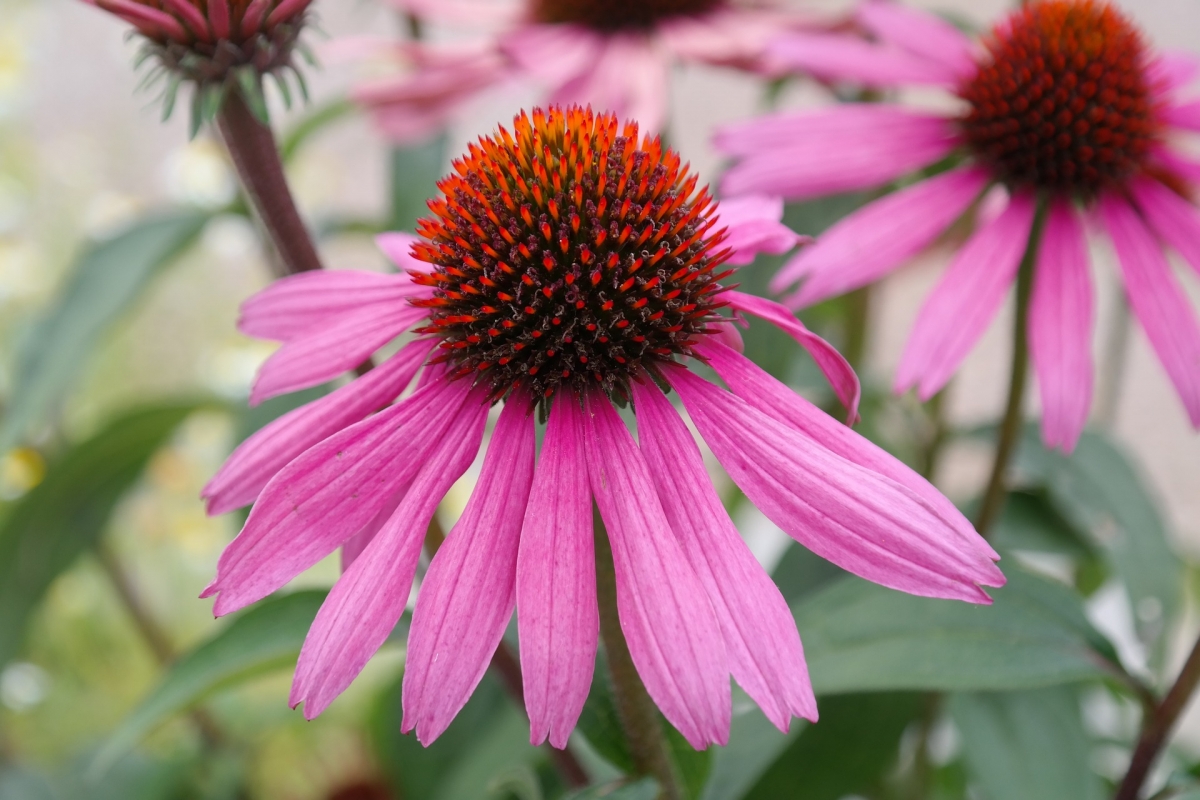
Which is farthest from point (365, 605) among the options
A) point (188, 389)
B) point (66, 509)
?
point (188, 389)

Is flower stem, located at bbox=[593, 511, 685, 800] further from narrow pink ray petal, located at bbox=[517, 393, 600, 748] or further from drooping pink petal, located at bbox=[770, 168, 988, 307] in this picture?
drooping pink petal, located at bbox=[770, 168, 988, 307]

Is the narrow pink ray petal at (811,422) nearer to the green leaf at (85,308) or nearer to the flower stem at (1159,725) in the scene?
the flower stem at (1159,725)

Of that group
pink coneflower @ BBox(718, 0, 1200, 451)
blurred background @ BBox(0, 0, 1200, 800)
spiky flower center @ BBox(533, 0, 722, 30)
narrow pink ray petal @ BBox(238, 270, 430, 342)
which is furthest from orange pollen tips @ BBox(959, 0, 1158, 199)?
narrow pink ray petal @ BBox(238, 270, 430, 342)

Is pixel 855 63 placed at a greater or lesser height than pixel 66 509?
greater

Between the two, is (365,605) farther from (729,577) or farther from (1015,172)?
(1015,172)

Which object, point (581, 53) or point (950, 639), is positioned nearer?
point (950, 639)

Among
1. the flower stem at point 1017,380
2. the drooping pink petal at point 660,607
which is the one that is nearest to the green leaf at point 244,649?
the drooping pink petal at point 660,607
